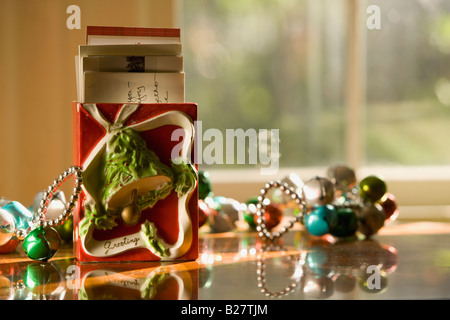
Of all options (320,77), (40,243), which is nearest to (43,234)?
(40,243)

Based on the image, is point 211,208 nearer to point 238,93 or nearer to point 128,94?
point 128,94

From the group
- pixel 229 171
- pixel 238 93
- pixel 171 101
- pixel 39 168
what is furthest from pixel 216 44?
pixel 171 101

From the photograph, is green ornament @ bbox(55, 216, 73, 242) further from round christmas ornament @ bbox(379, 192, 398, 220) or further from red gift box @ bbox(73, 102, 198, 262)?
round christmas ornament @ bbox(379, 192, 398, 220)

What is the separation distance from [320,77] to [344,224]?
4.87 ft

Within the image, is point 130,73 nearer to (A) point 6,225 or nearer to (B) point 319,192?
(A) point 6,225

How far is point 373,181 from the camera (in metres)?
1.11

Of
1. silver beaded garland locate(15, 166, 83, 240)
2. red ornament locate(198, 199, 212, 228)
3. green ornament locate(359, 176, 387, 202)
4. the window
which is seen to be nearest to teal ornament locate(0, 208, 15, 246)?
silver beaded garland locate(15, 166, 83, 240)

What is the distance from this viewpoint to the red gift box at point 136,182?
2.69ft

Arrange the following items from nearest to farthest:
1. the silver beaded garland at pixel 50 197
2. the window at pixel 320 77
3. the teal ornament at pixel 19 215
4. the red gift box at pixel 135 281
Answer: the red gift box at pixel 135 281 → the silver beaded garland at pixel 50 197 → the teal ornament at pixel 19 215 → the window at pixel 320 77

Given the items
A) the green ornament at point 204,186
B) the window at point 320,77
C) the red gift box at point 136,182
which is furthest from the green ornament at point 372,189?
the window at point 320,77

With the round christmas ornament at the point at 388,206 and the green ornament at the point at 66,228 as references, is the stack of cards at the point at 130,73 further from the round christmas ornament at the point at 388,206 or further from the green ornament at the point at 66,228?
the round christmas ornament at the point at 388,206

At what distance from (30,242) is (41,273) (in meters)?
0.07

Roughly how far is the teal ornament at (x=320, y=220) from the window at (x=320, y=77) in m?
0.94

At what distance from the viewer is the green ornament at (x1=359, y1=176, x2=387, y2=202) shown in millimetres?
1108
